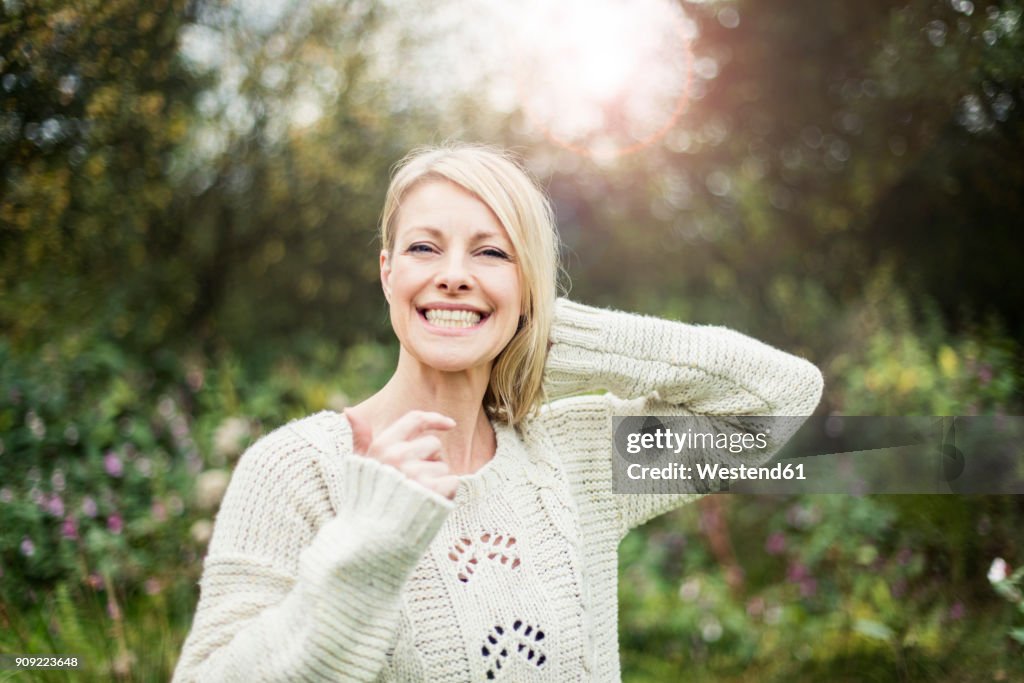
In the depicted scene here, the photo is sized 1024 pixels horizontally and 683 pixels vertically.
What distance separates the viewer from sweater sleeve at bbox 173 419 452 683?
4.26 feet

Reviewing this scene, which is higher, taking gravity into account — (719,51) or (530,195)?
(719,51)

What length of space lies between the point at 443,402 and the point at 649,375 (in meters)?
0.55

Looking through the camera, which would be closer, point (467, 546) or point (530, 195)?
point (467, 546)

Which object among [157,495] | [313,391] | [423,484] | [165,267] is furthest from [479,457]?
[165,267]

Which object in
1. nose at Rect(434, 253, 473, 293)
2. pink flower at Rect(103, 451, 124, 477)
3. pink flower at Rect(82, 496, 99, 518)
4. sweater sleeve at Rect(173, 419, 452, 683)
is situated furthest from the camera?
pink flower at Rect(103, 451, 124, 477)

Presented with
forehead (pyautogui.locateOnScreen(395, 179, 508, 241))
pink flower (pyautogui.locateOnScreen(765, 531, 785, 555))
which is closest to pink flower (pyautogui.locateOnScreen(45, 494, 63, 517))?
forehead (pyautogui.locateOnScreen(395, 179, 508, 241))

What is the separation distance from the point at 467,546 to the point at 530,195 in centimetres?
79

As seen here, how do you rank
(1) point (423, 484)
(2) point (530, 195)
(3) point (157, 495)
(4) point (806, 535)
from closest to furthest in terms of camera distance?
(1) point (423, 484) < (2) point (530, 195) < (3) point (157, 495) < (4) point (806, 535)

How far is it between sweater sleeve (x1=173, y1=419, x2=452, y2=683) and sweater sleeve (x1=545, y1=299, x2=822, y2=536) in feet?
2.63

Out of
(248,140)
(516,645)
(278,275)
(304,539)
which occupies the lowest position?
(516,645)

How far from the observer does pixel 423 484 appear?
1361 millimetres

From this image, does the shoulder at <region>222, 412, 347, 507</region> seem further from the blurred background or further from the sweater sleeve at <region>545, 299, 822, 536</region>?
the blurred background

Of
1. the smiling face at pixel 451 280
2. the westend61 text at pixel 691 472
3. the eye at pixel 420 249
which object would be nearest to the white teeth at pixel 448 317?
the smiling face at pixel 451 280

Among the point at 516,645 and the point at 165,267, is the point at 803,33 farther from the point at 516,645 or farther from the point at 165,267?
the point at 516,645
